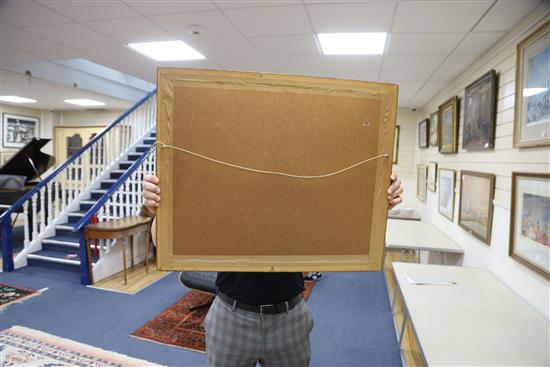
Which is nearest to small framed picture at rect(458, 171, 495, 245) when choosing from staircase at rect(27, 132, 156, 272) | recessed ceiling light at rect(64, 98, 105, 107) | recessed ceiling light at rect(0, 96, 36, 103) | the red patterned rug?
the red patterned rug

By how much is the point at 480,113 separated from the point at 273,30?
183 centimetres

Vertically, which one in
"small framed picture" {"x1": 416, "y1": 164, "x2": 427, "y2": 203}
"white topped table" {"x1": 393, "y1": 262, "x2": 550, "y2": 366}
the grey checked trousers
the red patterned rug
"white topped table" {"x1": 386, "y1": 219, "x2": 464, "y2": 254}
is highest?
"small framed picture" {"x1": 416, "y1": 164, "x2": 427, "y2": 203}

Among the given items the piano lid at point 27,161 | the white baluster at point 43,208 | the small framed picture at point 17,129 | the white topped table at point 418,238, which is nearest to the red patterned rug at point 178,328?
the white topped table at point 418,238

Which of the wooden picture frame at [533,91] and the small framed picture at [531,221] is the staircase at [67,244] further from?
the wooden picture frame at [533,91]

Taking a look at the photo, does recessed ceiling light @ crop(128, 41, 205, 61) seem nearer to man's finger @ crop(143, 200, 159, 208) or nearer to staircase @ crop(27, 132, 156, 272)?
staircase @ crop(27, 132, 156, 272)

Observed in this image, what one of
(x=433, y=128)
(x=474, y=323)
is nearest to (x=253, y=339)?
(x=474, y=323)

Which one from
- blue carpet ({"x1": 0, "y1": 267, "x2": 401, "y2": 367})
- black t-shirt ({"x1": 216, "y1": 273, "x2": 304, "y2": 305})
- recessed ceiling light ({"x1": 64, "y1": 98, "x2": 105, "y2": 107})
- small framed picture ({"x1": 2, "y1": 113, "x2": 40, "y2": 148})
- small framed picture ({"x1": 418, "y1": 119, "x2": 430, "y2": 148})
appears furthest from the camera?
small framed picture ({"x1": 2, "y1": 113, "x2": 40, "y2": 148})

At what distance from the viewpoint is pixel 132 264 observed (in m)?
4.38

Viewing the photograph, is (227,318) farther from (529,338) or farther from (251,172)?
(529,338)

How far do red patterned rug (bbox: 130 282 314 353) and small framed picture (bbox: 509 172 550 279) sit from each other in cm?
222

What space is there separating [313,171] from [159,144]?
373mm

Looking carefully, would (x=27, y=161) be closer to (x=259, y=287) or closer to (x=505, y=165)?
(x=259, y=287)

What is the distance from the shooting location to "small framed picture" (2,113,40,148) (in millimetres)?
7750

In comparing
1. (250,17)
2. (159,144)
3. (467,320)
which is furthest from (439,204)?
(159,144)
